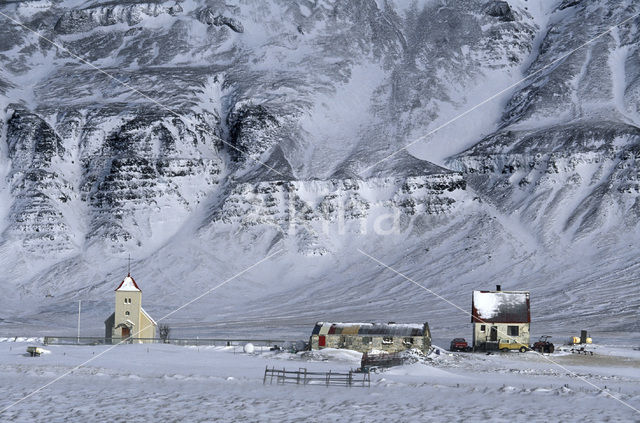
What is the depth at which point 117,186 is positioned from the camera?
18300 centimetres

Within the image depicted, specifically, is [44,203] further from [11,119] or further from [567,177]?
[567,177]

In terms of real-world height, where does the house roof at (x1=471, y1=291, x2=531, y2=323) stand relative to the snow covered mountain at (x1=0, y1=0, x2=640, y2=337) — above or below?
below

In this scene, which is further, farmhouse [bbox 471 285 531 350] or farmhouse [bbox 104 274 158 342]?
farmhouse [bbox 104 274 158 342]

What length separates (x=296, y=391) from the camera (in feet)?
131

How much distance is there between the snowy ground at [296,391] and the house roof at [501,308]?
38.1 ft

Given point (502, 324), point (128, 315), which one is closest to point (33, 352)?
point (128, 315)


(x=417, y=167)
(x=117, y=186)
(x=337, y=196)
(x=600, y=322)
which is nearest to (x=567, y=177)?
(x=417, y=167)

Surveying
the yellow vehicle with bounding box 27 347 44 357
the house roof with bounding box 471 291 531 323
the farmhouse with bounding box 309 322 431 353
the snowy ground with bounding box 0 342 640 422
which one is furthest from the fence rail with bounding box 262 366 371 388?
the house roof with bounding box 471 291 531 323

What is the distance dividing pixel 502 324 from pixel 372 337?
41.7ft

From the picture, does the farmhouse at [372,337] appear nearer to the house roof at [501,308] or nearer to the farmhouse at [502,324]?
the farmhouse at [502,324]

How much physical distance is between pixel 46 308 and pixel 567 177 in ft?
350

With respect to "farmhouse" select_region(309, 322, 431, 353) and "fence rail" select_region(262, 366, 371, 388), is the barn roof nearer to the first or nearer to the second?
"farmhouse" select_region(309, 322, 431, 353)

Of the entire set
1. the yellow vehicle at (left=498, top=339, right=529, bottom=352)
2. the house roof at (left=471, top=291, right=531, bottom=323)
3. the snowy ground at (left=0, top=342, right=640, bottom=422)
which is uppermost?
the house roof at (left=471, top=291, right=531, bottom=323)

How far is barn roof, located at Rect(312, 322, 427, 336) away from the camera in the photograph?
6749 cm
